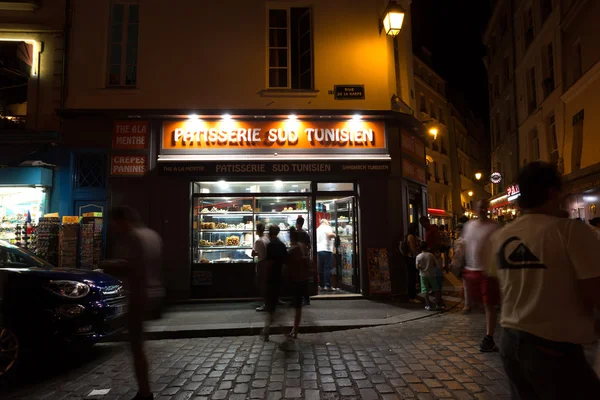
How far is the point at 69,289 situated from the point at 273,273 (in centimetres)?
300

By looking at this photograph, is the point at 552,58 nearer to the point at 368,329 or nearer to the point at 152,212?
the point at 368,329

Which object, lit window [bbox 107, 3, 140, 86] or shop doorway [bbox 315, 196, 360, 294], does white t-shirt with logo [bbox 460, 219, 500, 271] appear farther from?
lit window [bbox 107, 3, 140, 86]

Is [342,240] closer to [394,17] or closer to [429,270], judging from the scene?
[429,270]

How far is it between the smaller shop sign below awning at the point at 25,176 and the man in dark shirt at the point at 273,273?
680cm

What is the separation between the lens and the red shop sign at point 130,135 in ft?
33.1

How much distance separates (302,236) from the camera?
8.06 m

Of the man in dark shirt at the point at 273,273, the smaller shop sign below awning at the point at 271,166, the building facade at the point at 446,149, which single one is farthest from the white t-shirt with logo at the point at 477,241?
the building facade at the point at 446,149

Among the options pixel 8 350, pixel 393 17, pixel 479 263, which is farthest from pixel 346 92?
pixel 8 350

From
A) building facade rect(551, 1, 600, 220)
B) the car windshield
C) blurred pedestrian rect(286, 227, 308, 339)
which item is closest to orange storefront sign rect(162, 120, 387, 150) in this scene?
blurred pedestrian rect(286, 227, 308, 339)

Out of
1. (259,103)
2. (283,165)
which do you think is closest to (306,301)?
(283,165)

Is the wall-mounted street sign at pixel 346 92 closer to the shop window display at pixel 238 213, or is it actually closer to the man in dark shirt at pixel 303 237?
the shop window display at pixel 238 213

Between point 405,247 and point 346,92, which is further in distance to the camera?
point 346,92

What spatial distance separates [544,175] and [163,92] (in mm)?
9938

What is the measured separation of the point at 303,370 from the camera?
4949 mm
